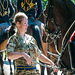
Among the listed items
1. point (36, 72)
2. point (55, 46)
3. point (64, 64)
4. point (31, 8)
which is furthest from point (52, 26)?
point (36, 72)

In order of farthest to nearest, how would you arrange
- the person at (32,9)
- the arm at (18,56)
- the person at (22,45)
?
the person at (32,9), the person at (22,45), the arm at (18,56)

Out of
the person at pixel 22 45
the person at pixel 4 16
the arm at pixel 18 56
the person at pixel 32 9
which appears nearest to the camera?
the arm at pixel 18 56

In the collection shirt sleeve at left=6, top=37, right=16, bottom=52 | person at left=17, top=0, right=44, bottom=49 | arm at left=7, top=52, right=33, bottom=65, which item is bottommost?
arm at left=7, top=52, right=33, bottom=65

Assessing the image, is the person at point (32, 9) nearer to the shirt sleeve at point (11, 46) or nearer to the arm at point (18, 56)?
the shirt sleeve at point (11, 46)

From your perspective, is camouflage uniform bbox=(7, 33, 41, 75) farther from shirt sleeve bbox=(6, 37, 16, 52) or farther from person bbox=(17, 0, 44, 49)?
person bbox=(17, 0, 44, 49)

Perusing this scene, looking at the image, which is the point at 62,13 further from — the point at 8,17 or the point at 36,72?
the point at 8,17

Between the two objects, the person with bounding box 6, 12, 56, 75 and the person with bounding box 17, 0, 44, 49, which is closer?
the person with bounding box 6, 12, 56, 75

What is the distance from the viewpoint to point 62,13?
5.32 metres

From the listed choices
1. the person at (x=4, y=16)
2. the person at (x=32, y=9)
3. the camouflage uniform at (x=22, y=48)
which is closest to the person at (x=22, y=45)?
the camouflage uniform at (x=22, y=48)

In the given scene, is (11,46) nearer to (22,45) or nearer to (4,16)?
(22,45)

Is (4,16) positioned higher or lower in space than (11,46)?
higher

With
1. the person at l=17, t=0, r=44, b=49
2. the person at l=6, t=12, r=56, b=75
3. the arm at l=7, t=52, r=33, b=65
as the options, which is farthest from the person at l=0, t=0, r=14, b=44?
the arm at l=7, t=52, r=33, b=65

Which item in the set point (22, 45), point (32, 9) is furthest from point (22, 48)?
point (32, 9)

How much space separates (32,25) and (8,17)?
1860mm
